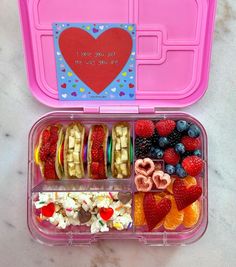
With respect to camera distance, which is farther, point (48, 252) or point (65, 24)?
point (48, 252)

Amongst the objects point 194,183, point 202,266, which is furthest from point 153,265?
point 194,183

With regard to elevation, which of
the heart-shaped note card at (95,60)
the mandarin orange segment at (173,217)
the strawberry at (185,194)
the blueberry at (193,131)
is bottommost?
the mandarin orange segment at (173,217)

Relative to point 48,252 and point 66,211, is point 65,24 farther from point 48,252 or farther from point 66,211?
point 48,252

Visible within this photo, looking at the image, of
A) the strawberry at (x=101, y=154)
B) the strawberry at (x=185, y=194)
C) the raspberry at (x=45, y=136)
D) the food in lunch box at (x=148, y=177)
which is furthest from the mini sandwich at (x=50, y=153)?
the strawberry at (x=185, y=194)

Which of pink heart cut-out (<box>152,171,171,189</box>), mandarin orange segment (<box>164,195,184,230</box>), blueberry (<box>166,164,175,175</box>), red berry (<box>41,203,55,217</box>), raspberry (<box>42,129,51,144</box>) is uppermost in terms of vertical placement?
raspberry (<box>42,129,51,144</box>)

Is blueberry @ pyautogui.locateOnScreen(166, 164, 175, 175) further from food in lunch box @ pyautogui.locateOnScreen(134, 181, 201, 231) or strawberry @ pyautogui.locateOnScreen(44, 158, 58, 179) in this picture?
strawberry @ pyautogui.locateOnScreen(44, 158, 58, 179)

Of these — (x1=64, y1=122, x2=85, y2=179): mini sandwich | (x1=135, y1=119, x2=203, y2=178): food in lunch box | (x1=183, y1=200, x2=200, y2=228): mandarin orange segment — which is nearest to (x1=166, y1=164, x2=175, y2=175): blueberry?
(x1=135, y1=119, x2=203, y2=178): food in lunch box

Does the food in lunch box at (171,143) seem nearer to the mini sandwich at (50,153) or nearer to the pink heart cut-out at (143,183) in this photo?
the pink heart cut-out at (143,183)
